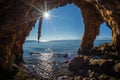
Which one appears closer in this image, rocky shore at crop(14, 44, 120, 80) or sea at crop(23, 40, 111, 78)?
rocky shore at crop(14, 44, 120, 80)

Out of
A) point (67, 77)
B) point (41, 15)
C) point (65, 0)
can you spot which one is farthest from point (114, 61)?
point (65, 0)

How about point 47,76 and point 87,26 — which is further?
point 87,26

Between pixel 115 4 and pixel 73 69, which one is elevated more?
pixel 115 4

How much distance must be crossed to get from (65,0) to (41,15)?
8.05m

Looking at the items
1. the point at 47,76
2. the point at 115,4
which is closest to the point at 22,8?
the point at 115,4

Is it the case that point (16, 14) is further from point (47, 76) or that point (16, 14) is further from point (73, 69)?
point (73, 69)

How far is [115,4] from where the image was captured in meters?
16.8

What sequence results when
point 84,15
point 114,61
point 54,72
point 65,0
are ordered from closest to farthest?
point 114,61 → point 54,72 → point 65,0 → point 84,15

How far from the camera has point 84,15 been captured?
3706 centimetres

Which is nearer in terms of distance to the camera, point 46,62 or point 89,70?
point 89,70

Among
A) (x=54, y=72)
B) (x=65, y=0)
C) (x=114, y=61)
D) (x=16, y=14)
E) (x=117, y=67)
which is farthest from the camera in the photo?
(x=65, y=0)

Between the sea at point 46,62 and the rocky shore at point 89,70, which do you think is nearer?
the rocky shore at point 89,70

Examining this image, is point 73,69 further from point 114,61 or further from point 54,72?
point 114,61

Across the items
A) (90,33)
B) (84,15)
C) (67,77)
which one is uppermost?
(84,15)
